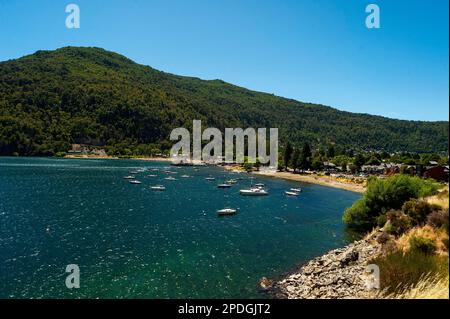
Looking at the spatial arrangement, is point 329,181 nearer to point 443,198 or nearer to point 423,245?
point 423,245

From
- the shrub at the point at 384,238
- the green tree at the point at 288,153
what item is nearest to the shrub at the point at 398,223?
the shrub at the point at 384,238

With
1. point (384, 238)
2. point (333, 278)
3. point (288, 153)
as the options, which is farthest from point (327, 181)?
point (333, 278)

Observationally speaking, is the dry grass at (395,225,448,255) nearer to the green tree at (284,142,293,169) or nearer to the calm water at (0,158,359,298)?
the calm water at (0,158,359,298)

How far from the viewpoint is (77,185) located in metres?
106

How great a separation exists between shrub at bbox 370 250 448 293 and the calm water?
11.0m

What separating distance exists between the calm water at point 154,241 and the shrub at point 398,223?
1006 cm

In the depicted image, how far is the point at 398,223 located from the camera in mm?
35000

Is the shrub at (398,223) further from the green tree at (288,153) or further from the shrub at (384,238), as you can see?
the green tree at (288,153)

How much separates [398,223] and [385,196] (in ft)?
56.6

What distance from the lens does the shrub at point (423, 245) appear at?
24.0 m

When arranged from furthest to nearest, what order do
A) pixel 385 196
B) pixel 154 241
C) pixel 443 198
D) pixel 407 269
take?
pixel 385 196, pixel 154 241, pixel 407 269, pixel 443 198

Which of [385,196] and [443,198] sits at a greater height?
[443,198]
